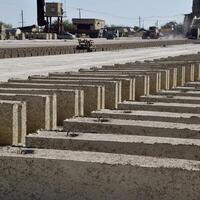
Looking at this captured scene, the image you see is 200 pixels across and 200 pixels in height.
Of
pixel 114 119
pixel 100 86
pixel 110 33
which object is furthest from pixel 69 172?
pixel 110 33

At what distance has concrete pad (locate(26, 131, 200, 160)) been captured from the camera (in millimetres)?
4066

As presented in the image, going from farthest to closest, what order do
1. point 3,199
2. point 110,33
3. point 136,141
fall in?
point 110,33 → point 136,141 → point 3,199

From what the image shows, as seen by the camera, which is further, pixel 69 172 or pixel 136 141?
pixel 136 141

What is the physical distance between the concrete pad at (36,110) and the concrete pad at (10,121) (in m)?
0.53

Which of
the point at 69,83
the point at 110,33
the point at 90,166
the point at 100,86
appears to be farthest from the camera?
the point at 110,33

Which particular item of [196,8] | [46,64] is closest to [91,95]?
[46,64]

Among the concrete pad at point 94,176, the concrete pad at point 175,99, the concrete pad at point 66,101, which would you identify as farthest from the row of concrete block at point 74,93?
the concrete pad at point 94,176

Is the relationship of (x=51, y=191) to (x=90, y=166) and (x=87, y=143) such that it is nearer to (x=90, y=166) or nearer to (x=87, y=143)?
(x=90, y=166)

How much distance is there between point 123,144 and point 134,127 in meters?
0.62

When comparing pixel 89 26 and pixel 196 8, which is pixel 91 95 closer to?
pixel 196 8

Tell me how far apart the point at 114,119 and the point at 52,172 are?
164cm

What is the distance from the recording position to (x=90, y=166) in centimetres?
358

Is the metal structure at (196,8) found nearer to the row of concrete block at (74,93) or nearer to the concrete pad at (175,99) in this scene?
the row of concrete block at (74,93)

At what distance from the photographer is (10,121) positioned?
16.5 ft
